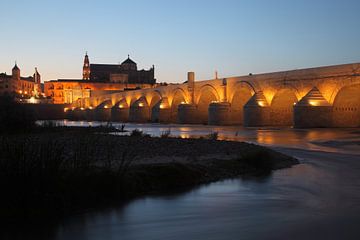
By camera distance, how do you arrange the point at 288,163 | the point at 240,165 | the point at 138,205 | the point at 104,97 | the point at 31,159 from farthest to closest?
the point at 104,97, the point at 288,163, the point at 240,165, the point at 138,205, the point at 31,159

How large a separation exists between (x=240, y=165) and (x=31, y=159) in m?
5.97

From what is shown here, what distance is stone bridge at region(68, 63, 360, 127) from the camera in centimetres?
3269

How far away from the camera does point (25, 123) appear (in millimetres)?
24953

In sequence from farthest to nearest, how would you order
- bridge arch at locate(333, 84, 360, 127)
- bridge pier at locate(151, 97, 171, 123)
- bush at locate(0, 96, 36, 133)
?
1. bridge pier at locate(151, 97, 171, 123)
2. bridge arch at locate(333, 84, 360, 127)
3. bush at locate(0, 96, 36, 133)

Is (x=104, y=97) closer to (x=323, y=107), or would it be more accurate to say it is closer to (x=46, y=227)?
(x=323, y=107)

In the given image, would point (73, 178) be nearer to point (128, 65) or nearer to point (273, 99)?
point (273, 99)

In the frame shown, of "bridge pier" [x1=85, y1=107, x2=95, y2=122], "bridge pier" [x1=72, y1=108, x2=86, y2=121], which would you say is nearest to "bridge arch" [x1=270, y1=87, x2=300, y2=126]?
"bridge pier" [x1=85, y1=107, x2=95, y2=122]

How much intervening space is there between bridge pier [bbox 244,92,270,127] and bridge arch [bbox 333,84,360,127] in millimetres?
7174

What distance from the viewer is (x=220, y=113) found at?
44.6m

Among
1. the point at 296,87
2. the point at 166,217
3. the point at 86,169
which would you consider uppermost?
the point at 296,87

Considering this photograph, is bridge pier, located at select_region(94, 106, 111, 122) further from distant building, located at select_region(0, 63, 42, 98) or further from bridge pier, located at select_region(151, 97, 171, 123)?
distant building, located at select_region(0, 63, 42, 98)

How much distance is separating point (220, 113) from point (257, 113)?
6396mm

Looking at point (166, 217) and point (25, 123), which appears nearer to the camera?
point (166, 217)

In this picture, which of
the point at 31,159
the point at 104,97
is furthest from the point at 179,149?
the point at 104,97
